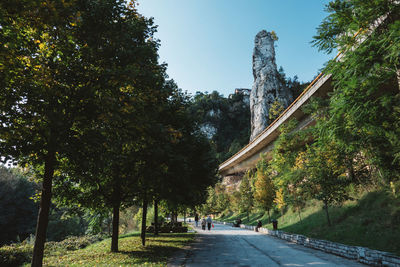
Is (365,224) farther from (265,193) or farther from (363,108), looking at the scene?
(265,193)

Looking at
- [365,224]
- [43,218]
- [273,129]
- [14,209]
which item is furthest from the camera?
[14,209]

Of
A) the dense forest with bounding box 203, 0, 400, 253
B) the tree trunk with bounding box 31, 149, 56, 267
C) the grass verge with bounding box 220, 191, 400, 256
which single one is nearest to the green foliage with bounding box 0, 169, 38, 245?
the tree trunk with bounding box 31, 149, 56, 267

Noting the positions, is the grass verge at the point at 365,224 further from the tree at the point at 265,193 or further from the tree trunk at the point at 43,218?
the tree trunk at the point at 43,218

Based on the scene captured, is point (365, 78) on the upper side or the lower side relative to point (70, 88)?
upper

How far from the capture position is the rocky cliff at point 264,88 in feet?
217

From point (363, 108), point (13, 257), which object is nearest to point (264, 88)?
point (363, 108)

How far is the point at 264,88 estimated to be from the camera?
6775cm

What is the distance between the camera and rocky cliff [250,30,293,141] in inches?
2598

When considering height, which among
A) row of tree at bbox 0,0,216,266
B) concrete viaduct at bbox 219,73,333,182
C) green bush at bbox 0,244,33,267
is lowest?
green bush at bbox 0,244,33,267

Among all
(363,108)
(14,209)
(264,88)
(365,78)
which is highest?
(264,88)

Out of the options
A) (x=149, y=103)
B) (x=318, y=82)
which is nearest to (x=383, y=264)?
(x=149, y=103)

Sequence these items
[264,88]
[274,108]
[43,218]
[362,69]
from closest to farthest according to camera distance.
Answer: [43,218]
[362,69]
[274,108]
[264,88]

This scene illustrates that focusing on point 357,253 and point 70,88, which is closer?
point 70,88

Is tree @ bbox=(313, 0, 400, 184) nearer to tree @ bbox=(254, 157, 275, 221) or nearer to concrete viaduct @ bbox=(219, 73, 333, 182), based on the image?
concrete viaduct @ bbox=(219, 73, 333, 182)
